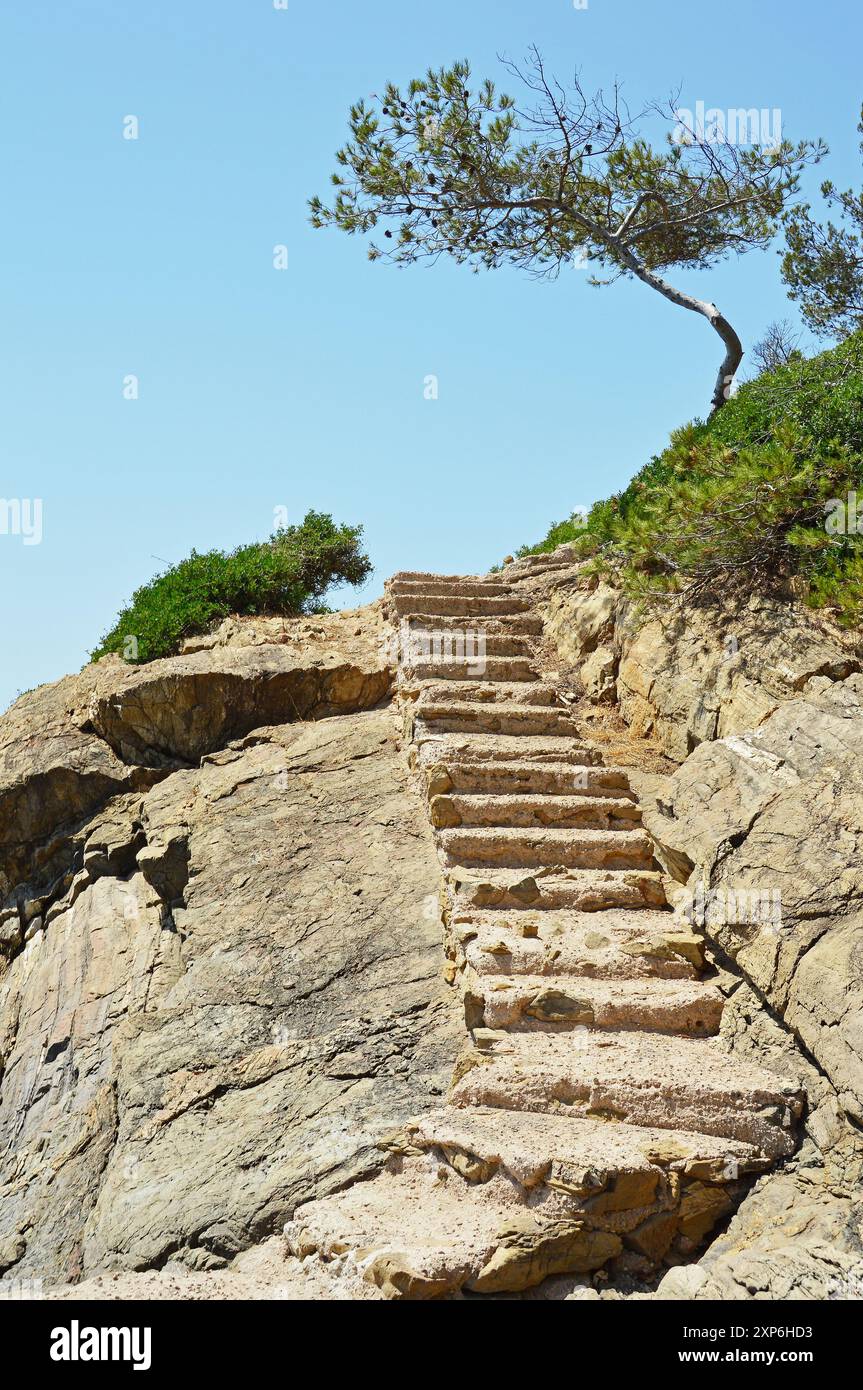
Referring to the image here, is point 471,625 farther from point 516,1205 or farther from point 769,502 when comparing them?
point 516,1205

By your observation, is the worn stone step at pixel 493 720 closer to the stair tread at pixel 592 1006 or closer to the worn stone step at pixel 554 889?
the worn stone step at pixel 554 889

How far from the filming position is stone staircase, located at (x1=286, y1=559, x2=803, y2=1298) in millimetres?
5211

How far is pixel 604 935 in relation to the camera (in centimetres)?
740

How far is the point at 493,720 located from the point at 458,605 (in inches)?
90.9

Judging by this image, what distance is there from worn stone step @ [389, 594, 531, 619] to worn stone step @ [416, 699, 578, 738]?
1.92 metres

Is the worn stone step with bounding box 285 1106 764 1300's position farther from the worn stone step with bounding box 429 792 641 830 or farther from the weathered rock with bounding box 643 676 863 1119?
the worn stone step with bounding box 429 792 641 830

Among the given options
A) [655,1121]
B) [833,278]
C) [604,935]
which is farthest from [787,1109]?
[833,278]

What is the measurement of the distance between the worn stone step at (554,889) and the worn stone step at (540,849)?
101 millimetres

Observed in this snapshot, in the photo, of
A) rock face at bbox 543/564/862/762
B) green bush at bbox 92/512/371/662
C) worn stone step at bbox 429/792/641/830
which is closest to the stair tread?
worn stone step at bbox 429/792/641/830

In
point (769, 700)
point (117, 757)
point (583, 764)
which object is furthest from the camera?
point (117, 757)
